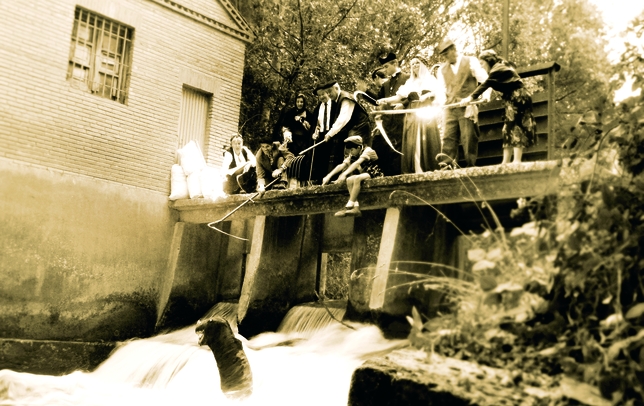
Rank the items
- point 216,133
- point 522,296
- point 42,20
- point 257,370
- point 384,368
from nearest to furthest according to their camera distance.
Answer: point 522,296, point 384,368, point 257,370, point 42,20, point 216,133

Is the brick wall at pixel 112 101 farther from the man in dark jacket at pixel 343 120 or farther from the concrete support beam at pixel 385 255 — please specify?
the concrete support beam at pixel 385 255

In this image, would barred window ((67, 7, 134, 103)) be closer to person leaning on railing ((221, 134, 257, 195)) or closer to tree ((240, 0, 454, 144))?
person leaning on railing ((221, 134, 257, 195))

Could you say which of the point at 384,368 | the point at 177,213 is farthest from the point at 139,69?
the point at 384,368

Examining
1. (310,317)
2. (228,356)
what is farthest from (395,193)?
(228,356)

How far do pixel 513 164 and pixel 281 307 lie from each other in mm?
5260

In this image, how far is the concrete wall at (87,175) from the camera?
34.7 feet

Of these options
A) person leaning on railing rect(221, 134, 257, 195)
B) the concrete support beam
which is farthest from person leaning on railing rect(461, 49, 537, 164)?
person leaning on railing rect(221, 134, 257, 195)

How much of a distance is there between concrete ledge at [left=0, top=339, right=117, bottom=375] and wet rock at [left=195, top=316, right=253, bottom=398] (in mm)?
4269

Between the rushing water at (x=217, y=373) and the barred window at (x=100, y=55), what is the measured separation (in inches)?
A: 191

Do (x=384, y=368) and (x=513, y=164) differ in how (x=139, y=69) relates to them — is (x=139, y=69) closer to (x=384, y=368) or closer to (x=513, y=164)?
(x=513, y=164)

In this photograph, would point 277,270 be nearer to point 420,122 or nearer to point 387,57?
point 420,122

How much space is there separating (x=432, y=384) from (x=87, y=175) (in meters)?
10.1

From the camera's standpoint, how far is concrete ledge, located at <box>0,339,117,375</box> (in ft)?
32.9

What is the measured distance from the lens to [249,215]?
1135cm
